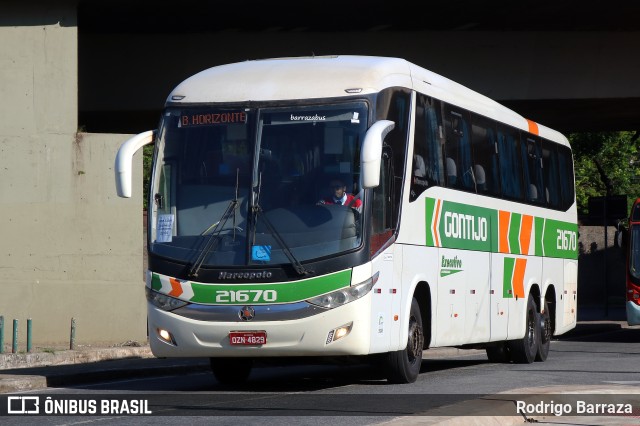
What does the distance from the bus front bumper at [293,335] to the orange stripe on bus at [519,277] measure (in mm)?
6132

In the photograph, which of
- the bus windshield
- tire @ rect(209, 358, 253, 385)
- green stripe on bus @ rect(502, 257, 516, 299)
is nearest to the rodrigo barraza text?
the bus windshield

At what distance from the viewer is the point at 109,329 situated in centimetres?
2298

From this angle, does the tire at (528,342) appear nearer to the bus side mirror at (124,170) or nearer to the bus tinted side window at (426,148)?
the bus tinted side window at (426,148)

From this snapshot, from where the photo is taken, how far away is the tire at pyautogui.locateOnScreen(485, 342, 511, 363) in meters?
20.1

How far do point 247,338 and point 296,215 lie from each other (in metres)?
1.34

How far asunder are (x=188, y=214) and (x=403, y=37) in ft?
48.6

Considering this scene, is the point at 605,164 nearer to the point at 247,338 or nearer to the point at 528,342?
the point at 528,342

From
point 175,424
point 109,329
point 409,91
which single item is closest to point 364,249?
point 409,91

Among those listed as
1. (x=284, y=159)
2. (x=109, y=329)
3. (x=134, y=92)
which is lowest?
(x=109, y=329)

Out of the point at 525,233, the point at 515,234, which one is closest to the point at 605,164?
the point at 525,233

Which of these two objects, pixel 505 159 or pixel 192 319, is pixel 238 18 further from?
pixel 192 319

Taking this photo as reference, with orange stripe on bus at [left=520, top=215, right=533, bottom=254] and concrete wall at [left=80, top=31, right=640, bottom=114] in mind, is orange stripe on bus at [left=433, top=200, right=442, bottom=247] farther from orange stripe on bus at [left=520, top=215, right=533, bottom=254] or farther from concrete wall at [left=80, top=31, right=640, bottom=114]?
concrete wall at [left=80, top=31, right=640, bottom=114]

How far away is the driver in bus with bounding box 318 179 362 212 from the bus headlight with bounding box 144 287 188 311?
1.79 metres

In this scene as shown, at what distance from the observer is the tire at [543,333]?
20250 mm
